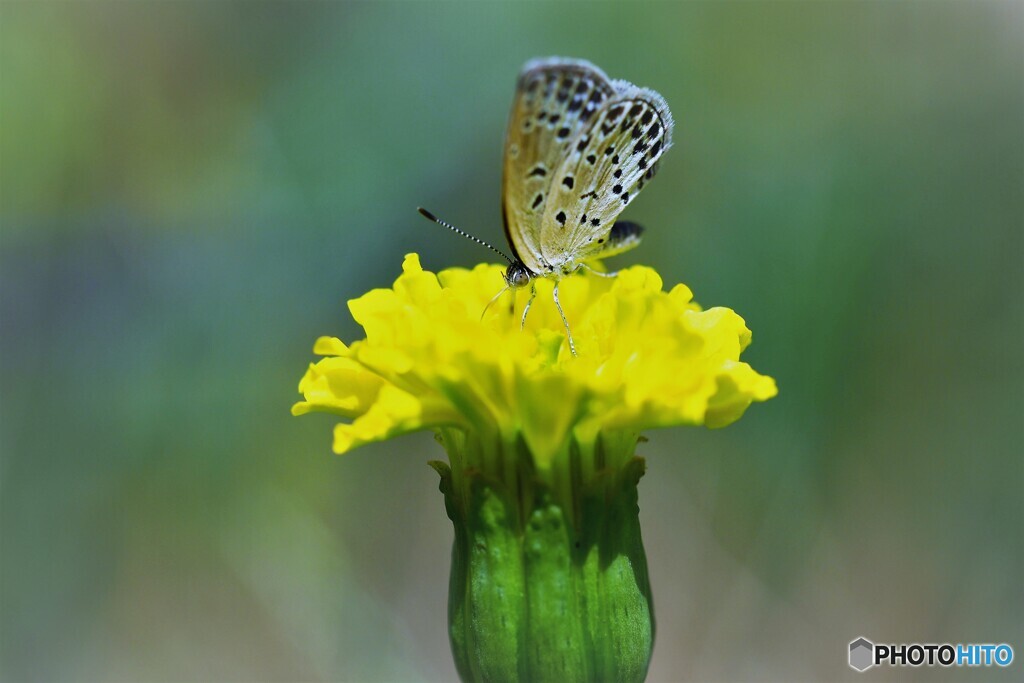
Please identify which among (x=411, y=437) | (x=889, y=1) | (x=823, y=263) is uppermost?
(x=889, y=1)

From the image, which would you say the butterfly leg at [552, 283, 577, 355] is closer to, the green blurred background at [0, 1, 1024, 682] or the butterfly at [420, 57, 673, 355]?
the butterfly at [420, 57, 673, 355]

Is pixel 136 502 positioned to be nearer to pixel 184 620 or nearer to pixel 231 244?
pixel 184 620

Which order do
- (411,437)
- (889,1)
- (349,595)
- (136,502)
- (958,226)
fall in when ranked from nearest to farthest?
1. (349,595)
2. (136,502)
3. (958,226)
4. (411,437)
5. (889,1)

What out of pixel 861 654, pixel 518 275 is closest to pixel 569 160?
pixel 518 275

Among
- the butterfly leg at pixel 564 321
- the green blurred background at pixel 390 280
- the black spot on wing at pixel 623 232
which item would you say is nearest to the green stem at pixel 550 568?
the butterfly leg at pixel 564 321

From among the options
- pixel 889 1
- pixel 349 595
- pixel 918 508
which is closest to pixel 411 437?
pixel 349 595

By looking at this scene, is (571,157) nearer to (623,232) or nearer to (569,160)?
(569,160)

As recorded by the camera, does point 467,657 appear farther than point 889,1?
No
